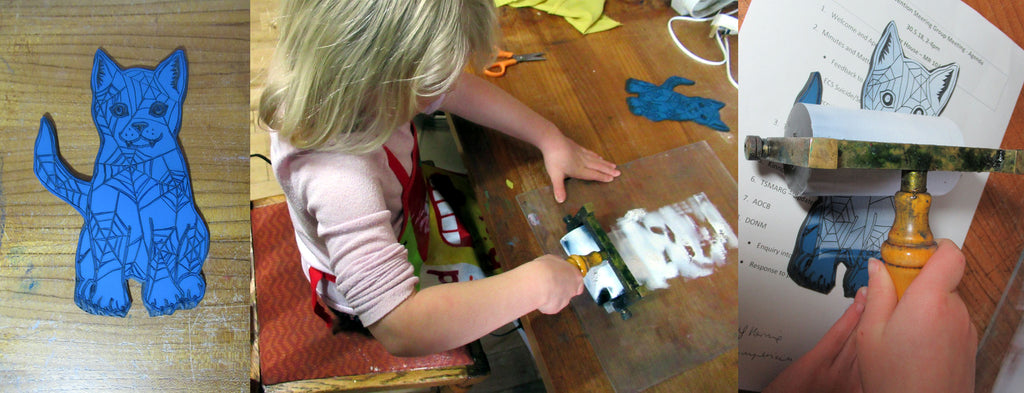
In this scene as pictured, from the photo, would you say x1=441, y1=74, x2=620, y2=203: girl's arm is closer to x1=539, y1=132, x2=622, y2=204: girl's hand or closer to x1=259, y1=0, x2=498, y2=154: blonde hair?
x1=539, y1=132, x2=622, y2=204: girl's hand

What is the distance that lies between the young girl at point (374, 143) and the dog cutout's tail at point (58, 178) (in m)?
0.22

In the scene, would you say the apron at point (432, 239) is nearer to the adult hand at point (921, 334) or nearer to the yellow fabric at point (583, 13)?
the yellow fabric at point (583, 13)

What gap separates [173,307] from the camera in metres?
0.57

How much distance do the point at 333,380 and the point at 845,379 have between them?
0.72 m

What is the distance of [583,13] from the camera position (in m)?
1.21

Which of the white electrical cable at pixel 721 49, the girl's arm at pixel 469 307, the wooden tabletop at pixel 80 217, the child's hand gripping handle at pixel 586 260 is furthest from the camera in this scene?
the white electrical cable at pixel 721 49

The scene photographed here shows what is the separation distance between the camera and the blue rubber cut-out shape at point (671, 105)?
104 cm

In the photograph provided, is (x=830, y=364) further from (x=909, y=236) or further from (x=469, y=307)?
(x=469, y=307)

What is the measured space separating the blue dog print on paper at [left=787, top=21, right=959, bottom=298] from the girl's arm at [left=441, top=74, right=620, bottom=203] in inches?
21.6

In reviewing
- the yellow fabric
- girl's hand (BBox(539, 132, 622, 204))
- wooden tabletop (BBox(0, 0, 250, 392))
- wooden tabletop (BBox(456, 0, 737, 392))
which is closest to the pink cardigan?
wooden tabletop (BBox(0, 0, 250, 392))

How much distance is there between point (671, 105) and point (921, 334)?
77cm

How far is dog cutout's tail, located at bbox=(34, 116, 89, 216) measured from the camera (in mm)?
582

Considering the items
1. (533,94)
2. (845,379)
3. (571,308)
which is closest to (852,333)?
(845,379)

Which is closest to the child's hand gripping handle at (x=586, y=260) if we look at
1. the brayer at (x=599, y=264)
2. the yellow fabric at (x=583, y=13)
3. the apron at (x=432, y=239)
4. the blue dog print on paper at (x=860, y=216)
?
the brayer at (x=599, y=264)
